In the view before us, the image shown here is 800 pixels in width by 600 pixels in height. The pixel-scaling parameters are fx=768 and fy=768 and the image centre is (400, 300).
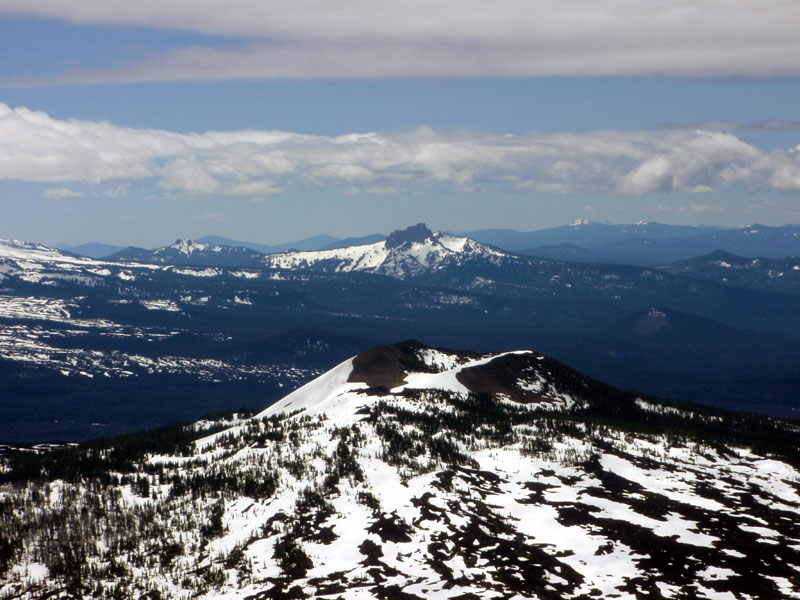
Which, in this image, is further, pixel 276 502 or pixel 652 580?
pixel 276 502

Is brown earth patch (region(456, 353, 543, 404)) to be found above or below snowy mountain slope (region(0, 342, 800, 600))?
above

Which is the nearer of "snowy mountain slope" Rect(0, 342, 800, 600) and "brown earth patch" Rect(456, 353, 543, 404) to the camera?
"snowy mountain slope" Rect(0, 342, 800, 600)

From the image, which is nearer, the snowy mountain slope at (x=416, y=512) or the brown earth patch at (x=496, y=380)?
the snowy mountain slope at (x=416, y=512)

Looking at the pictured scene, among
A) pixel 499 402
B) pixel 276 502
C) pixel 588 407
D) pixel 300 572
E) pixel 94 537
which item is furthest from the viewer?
pixel 588 407

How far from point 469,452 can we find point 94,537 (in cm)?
5860

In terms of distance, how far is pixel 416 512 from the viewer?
98.4 meters

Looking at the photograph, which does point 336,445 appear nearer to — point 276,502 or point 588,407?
point 276,502

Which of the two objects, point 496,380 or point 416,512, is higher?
point 496,380

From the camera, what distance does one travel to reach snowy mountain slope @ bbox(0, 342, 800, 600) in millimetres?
80375

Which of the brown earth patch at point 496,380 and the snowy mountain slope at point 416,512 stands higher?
the brown earth patch at point 496,380

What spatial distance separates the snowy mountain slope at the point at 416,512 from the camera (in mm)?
80375

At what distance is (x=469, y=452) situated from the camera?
12662 centimetres

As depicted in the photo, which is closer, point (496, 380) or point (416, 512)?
point (416, 512)

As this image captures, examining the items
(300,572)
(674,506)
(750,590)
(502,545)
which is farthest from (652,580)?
(300,572)
